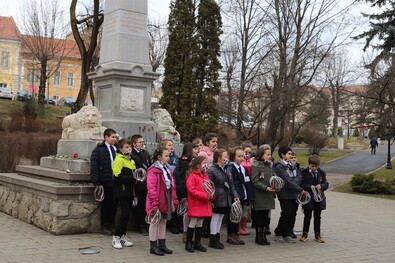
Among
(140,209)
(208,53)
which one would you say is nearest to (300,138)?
(208,53)

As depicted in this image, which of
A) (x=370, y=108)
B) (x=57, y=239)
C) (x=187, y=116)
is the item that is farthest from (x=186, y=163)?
(x=187, y=116)

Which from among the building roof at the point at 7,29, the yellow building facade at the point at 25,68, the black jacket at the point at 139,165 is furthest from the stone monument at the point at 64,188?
the building roof at the point at 7,29

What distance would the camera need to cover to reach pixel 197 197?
704 centimetres

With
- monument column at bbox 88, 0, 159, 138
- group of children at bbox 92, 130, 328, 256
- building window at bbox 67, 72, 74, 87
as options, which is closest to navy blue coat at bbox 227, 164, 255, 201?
group of children at bbox 92, 130, 328, 256

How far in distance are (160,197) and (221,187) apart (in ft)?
3.67

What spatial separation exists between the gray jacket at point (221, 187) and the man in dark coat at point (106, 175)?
181 centimetres

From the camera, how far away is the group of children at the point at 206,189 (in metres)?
7.03

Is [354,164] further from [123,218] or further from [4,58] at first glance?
[4,58]

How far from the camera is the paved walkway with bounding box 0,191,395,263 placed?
21.6ft

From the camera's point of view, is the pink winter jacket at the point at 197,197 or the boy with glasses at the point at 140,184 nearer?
the pink winter jacket at the point at 197,197

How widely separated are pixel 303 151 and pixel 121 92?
1333 inches

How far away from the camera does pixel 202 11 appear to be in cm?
2738

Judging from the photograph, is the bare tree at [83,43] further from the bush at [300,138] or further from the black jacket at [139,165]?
the bush at [300,138]

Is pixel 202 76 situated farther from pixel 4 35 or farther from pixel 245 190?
pixel 4 35
